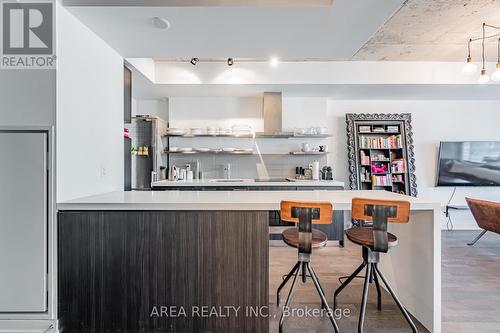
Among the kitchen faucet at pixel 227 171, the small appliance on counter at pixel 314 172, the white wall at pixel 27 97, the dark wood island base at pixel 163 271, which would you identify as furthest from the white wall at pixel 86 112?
the small appliance on counter at pixel 314 172

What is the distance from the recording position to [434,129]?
5.56 metres

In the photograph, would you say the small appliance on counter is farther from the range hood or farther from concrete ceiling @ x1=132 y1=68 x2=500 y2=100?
concrete ceiling @ x1=132 y1=68 x2=500 y2=100

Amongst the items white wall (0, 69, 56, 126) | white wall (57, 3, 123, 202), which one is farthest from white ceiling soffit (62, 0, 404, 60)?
white wall (0, 69, 56, 126)

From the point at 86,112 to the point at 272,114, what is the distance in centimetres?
313

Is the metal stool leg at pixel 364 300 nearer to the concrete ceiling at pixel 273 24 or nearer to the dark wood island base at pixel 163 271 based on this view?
the dark wood island base at pixel 163 271

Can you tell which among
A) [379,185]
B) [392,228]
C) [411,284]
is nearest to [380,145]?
[379,185]

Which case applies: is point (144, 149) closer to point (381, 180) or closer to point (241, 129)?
point (241, 129)

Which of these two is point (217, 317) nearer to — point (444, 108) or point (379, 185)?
point (379, 185)

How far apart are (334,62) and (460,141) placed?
10.3 ft

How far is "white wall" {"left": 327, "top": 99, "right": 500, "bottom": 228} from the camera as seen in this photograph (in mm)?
5547

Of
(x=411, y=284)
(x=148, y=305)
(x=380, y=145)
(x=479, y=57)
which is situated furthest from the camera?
(x=380, y=145)

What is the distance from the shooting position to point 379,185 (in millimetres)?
5270

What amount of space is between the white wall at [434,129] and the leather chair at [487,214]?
3.91 ft

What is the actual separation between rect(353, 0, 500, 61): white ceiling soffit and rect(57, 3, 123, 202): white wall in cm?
309
